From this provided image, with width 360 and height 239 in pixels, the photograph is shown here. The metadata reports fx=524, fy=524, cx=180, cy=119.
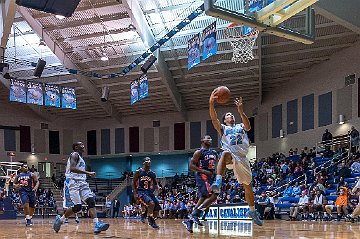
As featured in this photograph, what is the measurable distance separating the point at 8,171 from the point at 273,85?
16.8 m

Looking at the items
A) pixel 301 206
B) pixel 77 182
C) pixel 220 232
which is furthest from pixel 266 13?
pixel 301 206

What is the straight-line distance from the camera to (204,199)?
858cm

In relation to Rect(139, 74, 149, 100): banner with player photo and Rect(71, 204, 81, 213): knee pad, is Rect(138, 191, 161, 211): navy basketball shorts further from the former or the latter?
Rect(139, 74, 149, 100): banner with player photo

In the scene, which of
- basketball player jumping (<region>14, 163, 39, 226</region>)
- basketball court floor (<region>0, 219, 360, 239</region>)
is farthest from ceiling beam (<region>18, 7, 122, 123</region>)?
basketball court floor (<region>0, 219, 360, 239</region>)

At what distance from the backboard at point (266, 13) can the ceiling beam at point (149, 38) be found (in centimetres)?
1329

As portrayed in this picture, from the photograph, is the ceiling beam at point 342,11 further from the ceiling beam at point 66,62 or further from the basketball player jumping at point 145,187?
the ceiling beam at point 66,62

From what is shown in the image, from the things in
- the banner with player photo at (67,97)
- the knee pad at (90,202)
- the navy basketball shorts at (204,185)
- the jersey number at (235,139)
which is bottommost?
the knee pad at (90,202)

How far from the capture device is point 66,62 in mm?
27594

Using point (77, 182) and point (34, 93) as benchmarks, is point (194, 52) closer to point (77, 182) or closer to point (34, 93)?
point (34, 93)

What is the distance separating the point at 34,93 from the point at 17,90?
0.81 m

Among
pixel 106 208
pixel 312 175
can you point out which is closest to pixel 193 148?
pixel 106 208

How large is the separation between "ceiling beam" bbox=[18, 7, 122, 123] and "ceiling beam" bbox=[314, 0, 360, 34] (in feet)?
41.8

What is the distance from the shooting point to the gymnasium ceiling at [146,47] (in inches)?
919

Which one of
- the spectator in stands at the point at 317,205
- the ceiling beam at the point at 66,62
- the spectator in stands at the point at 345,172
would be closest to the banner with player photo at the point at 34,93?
the ceiling beam at the point at 66,62
